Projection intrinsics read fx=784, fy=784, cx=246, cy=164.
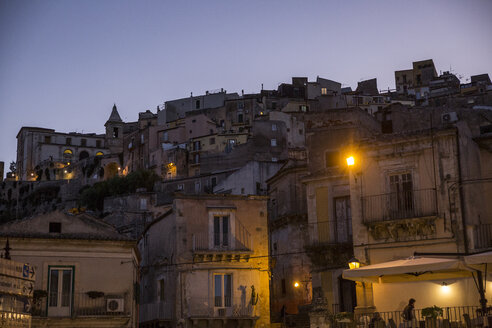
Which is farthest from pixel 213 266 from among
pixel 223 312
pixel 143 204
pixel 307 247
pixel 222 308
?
pixel 143 204

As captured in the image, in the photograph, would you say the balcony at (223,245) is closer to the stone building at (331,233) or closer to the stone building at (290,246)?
the stone building at (331,233)

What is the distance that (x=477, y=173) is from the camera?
31.5m

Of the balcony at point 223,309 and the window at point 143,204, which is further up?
the window at point 143,204

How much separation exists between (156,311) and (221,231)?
17.9 ft

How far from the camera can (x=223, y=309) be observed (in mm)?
Result: 39750

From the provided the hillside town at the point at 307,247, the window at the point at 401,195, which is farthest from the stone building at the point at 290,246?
the window at the point at 401,195

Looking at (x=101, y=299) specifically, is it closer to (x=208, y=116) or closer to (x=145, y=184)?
(x=145, y=184)

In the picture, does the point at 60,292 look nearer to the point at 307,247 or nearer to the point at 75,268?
the point at 75,268

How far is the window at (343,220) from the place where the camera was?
3800 centimetres

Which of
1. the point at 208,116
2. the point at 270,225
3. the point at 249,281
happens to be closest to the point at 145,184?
the point at 208,116

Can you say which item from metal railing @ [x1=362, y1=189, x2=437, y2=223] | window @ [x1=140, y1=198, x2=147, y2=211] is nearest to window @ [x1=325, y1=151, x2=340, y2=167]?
metal railing @ [x1=362, y1=189, x2=437, y2=223]

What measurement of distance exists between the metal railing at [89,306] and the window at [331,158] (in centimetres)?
1467

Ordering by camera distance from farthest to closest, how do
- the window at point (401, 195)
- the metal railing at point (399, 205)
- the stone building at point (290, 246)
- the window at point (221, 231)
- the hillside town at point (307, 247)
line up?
1. the stone building at point (290, 246)
2. the window at point (221, 231)
3. the window at point (401, 195)
4. the metal railing at point (399, 205)
5. the hillside town at point (307, 247)

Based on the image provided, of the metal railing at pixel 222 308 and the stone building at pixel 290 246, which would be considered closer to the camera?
the metal railing at pixel 222 308
